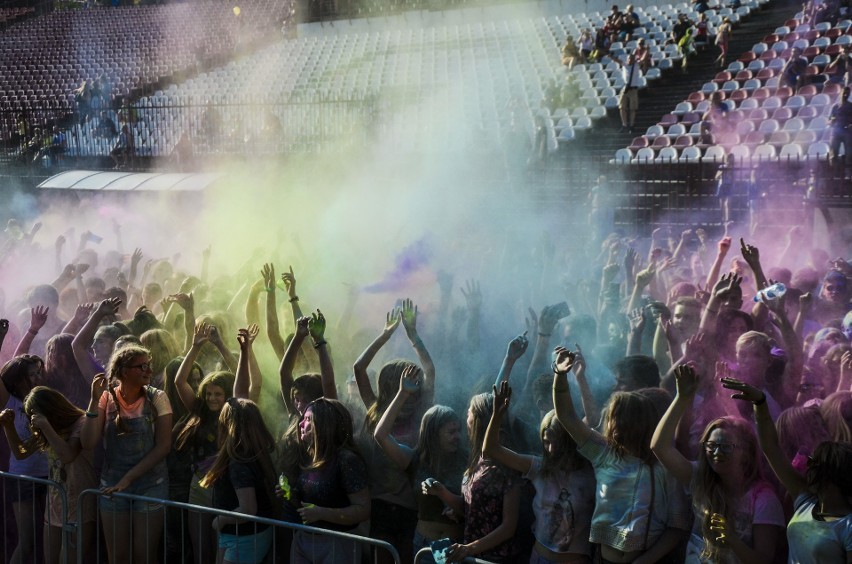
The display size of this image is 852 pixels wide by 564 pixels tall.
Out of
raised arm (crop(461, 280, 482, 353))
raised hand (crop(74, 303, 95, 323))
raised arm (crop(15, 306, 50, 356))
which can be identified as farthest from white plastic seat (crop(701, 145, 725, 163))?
raised arm (crop(15, 306, 50, 356))

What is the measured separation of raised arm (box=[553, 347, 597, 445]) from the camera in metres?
3.72

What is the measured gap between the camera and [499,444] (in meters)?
3.88

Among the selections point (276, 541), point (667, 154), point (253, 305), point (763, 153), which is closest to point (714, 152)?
point (667, 154)

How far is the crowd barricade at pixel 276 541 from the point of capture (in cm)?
402

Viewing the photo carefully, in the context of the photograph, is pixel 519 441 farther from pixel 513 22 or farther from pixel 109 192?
pixel 513 22

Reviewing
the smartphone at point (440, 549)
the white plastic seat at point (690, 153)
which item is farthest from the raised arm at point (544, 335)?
the white plastic seat at point (690, 153)

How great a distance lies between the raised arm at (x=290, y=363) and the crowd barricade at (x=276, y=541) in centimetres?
65

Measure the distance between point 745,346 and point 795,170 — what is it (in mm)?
7404

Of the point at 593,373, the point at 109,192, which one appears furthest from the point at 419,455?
the point at 109,192

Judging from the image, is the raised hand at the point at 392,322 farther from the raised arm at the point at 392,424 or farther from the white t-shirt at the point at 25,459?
the white t-shirt at the point at 25,459

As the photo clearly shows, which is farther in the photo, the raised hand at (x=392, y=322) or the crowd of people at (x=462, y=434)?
the raised hand at (x=392, y=322)

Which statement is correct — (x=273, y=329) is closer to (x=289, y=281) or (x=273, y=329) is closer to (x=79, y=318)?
(x=289, y=281)

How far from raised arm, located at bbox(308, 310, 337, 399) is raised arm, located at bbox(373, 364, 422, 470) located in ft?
1.49

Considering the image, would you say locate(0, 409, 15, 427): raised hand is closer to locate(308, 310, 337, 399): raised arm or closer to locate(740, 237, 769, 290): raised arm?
locate(308, 310, 337, 399): raised arm
